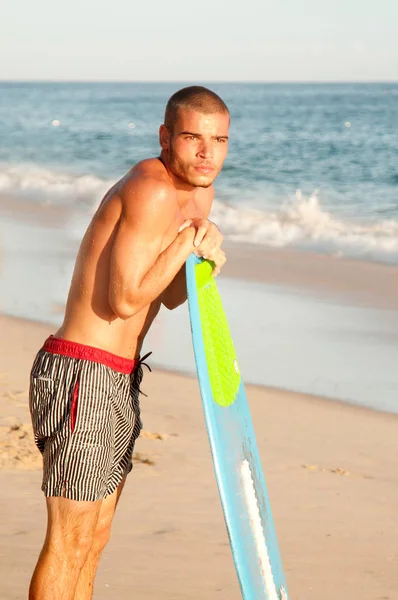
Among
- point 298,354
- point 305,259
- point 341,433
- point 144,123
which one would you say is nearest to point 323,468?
point 341,433

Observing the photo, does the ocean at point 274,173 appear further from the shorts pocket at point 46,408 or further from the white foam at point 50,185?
the shorts pocket at point 46,408

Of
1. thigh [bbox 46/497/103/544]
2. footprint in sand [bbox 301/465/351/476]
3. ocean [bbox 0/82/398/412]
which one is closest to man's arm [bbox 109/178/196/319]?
thigh [bbox 46/497/103/544]

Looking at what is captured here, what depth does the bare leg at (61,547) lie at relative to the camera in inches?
125

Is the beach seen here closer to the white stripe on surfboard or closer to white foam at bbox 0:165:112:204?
the white stripe on surfboard

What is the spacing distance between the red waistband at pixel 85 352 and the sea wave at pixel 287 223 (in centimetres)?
856

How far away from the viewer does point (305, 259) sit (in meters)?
11.6

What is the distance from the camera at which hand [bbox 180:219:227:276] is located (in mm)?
3334

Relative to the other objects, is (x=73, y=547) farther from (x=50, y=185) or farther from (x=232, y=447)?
(x=50, y=185)

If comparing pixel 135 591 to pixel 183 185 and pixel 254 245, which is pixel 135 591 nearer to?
pixel 183 185

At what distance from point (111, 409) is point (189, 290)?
17.9 inches

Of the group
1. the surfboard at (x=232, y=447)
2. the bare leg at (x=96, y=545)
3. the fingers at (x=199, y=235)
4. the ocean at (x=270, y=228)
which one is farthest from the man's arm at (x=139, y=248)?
the ocean at (x=270, y=228)

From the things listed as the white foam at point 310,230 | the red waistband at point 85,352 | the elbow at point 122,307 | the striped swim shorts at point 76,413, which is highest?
the elbow at point 122,307

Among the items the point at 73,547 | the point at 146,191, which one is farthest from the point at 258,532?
the point at 146,191

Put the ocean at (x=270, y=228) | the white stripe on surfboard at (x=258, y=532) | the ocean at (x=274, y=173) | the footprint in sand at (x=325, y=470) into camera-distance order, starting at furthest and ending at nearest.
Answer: the ocean at (x=274, y=173)
the ocean at (x=270, y=228)
the footprint in sand at (x=325, y=470)
the white stripe on surfboard at (x=258, y=532)
